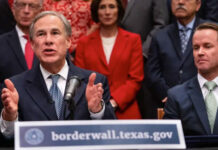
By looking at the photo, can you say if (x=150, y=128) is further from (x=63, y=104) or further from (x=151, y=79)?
(x=151, y=79)

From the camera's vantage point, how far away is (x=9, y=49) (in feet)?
14.4

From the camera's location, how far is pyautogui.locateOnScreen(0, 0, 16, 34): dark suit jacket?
191 inches

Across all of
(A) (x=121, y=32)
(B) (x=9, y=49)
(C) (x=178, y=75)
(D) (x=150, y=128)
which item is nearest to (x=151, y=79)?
(C) (x=178, y=75)

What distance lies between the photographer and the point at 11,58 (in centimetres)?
434

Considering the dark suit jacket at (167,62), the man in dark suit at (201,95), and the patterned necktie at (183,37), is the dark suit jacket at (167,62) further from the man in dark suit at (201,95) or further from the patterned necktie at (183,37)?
the man in dark suit at (201,95)

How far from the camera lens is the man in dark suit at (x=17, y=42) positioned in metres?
4.31

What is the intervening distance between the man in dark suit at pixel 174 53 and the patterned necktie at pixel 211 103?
0.84m

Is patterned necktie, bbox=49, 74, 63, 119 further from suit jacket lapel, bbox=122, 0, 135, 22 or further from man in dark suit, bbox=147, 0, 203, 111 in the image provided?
suit jacket lapel, bbox=122, 0, 135, 22

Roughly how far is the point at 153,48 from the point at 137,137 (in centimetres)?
239

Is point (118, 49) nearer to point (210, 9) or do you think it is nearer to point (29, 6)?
point (29, 6)

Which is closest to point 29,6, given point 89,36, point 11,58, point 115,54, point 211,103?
point 11,58

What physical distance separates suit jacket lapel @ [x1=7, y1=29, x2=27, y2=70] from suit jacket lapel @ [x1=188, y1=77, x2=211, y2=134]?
60.3 inches

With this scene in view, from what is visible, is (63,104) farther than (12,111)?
Yes

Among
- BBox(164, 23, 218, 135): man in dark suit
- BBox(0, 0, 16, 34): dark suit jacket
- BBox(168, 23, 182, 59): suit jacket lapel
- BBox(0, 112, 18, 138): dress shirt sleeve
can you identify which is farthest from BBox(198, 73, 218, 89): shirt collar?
BBox(0, 0, 16, 34): dark suit jacket
